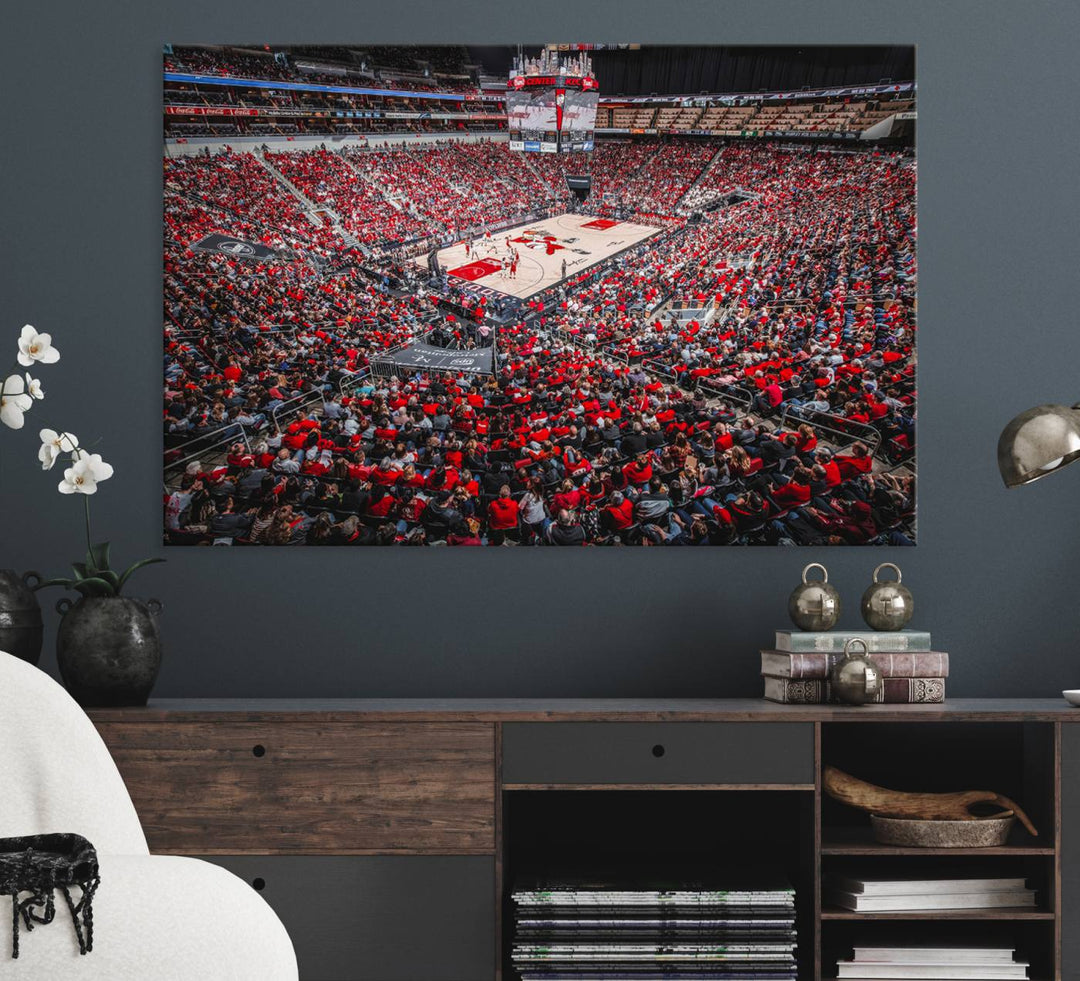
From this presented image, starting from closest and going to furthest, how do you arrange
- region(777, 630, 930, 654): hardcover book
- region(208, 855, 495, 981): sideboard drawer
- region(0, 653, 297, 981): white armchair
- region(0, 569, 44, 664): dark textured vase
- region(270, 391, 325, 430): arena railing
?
1. region(0, 653, 297, 981): white armchair
2. region(208, 855, 495, 981): sideboard drawer
3. region(0, 569, 44, 664): dark textured vase
4. region(777, 630, 930, 654): hardcover book
5. region(270, 391, 325, 430): arena railing

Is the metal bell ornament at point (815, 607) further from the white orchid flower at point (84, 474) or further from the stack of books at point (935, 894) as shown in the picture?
the white orchid flower at point (84, 474)

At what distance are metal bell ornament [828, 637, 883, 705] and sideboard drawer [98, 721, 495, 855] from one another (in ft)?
2.37

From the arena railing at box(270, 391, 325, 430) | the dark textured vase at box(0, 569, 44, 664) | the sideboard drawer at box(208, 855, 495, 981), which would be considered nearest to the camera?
the sideboard drawer at box(208, 855, 495, 981)

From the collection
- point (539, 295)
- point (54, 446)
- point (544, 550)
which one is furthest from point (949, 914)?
point (54, 446)

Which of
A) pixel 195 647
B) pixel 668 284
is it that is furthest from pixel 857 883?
pixel 195 647

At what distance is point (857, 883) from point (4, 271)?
2357 millimetres

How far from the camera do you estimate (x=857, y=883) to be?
2154mm

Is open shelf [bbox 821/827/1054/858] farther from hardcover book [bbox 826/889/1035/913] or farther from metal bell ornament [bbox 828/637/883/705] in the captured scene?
metal bell ornament [bbox 828/637/883/705]

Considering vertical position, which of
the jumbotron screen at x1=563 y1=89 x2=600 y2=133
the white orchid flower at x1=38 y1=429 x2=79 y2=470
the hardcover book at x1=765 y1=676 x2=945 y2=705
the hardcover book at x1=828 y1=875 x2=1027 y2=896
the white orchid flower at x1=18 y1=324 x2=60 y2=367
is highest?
the jumbotron screen at x1=563 y1=89 x2=600 y2=133

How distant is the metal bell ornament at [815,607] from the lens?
236 centimetres

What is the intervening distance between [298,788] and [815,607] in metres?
1.13

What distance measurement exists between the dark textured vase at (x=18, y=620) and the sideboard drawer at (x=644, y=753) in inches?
39.0

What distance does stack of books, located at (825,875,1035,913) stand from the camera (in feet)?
7.00

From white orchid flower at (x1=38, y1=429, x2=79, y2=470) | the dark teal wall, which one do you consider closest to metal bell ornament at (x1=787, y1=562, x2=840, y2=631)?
the dark teal wall
